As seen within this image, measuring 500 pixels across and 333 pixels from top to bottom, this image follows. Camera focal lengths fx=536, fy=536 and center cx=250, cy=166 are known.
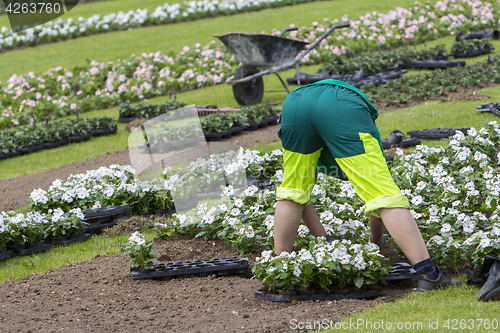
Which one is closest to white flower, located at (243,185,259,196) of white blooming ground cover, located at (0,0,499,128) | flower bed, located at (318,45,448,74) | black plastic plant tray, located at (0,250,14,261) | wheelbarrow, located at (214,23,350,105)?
black plastic plant tray, located at (0,250,14,261)

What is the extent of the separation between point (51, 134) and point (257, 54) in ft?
14.6

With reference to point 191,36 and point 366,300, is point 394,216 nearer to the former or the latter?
point 366,300

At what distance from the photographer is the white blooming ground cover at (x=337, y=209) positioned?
361cm

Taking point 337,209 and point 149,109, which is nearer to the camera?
point 337,209

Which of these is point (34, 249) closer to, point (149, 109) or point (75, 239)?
point (75, 239)

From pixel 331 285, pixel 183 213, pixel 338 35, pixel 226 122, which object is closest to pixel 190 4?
pixel 338 35

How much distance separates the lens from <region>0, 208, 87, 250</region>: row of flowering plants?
17.3ft

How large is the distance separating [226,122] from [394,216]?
6300mm

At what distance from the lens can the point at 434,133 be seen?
7320 millimetres

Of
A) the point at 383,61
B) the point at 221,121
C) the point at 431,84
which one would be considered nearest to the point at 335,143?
the point at 221,121

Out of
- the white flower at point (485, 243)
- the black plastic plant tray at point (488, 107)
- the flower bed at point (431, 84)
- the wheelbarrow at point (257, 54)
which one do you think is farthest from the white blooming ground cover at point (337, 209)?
the wheelbarrow at point (257, 54)

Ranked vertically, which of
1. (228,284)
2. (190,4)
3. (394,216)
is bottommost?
(228,284)

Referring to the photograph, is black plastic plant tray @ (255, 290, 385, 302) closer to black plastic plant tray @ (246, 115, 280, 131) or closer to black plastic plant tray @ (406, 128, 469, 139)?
black plastic plant tray @ (406, 128, 469, 139)

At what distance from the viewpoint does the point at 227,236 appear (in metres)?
4.83
